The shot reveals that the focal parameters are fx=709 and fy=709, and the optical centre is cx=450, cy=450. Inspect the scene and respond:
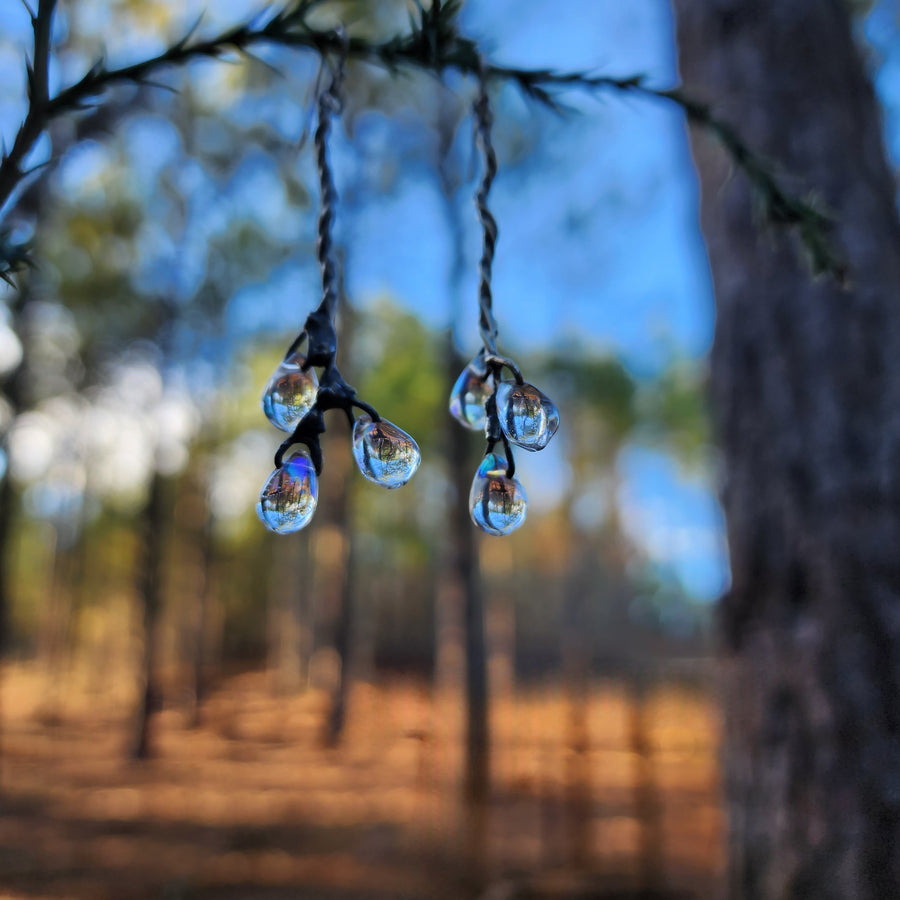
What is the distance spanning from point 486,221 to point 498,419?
11.2 inches

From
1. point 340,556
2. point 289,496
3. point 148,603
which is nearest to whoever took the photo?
point 289,496

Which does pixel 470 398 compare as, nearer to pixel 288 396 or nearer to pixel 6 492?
pixel 288 396

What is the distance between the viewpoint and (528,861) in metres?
6.54

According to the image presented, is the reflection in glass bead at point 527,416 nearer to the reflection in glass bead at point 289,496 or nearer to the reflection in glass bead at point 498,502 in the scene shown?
the reflection in glass bead at point 498,502

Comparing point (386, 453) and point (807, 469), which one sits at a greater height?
point (807, 469)

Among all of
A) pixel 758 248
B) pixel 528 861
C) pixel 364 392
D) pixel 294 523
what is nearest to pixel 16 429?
pixel 364 392

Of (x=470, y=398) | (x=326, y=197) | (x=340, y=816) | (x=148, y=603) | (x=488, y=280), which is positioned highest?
(x=326, y=197)

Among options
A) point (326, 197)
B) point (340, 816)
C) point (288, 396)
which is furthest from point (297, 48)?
point (340, 816)

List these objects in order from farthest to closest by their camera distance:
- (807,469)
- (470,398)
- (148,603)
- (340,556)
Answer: (340,556) < (148,603) < (807,469) < (470,398)

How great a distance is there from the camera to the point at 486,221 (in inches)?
36.9

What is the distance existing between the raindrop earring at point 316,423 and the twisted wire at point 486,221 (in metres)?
0.18

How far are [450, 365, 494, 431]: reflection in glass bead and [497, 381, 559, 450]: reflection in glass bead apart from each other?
205 millimetres

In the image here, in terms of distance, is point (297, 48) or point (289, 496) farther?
point (297, 48)

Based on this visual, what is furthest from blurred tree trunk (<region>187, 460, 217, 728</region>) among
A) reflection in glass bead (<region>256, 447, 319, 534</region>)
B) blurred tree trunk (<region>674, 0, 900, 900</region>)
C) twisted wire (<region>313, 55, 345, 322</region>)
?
reflection in glass bead (<region>256, 447, 319, 534</region>)
